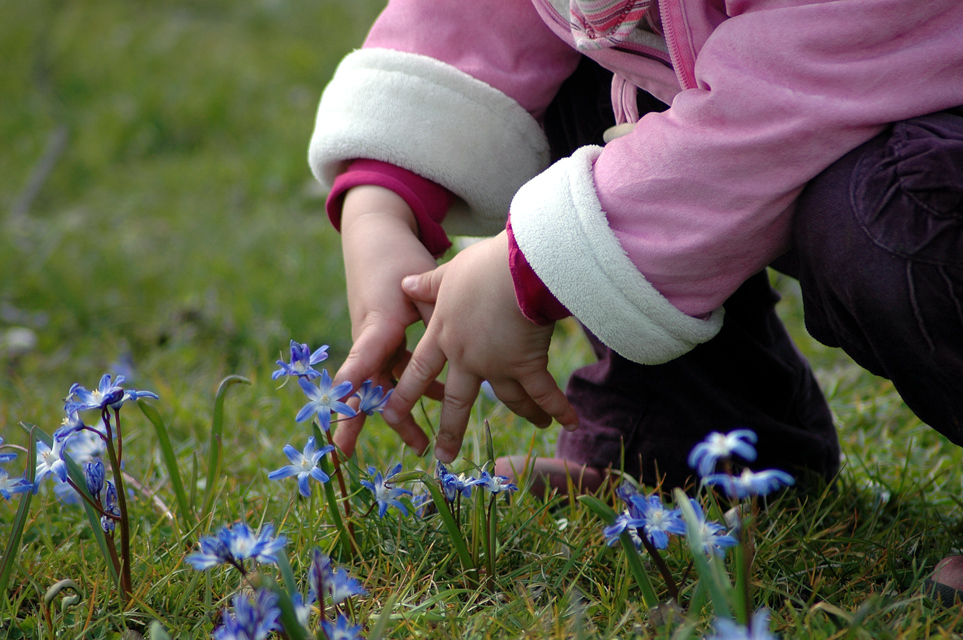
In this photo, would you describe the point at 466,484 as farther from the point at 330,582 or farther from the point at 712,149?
the point at 712,149

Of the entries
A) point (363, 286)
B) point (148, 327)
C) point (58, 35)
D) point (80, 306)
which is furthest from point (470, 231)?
point (58, 35)

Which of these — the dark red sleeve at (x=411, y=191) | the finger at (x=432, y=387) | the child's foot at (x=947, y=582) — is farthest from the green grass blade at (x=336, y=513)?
the child's foot at (x=947, y=582)

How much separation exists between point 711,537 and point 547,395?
1.19 ft

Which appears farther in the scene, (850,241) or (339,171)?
(339,171)

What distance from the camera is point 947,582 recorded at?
3.70 feet

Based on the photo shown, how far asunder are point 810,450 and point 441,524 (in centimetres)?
68

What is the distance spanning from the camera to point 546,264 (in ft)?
3.76

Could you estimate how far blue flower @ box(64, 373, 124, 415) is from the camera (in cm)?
109

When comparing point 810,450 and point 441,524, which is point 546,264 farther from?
point 810,450

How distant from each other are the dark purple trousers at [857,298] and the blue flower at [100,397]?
2.68 ft

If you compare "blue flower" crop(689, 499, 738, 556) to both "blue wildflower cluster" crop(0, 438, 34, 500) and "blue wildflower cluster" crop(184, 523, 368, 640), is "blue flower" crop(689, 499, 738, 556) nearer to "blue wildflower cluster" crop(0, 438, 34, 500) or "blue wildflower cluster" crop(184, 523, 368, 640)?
"blue wildflower cluster" crop(184, 523, 368, 640)

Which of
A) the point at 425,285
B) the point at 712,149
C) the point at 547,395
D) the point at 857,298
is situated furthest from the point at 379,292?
the point at 857,298

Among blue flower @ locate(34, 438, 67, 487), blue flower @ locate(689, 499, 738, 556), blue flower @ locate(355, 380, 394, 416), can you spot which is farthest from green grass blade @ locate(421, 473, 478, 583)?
blue flower @ locate(34, 438, 67, 487)

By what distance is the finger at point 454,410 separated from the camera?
50.2 inches
